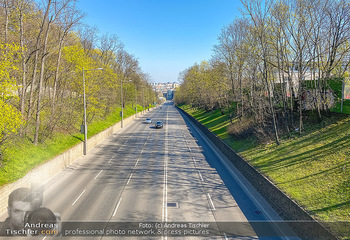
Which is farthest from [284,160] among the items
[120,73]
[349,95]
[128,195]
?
[120,73]

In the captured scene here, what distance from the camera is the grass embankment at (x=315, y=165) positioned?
1172cm

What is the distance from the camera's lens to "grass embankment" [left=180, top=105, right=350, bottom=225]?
38.5 ft

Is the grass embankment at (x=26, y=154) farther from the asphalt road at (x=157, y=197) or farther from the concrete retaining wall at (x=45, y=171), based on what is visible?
the asphalt road at (x=157, y=197)

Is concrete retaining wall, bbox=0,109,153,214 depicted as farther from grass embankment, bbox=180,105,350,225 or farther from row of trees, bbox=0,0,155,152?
grass embankment, bbox=180,105,350,225

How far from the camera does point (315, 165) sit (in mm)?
15492

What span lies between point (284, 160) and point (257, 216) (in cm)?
676

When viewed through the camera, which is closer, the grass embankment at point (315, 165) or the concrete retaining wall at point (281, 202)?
the concrete retaining wall at point (281, 202)

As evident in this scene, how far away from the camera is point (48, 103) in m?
26.7

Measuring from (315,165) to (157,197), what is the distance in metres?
9.94

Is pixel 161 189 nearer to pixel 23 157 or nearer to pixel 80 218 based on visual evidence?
pixel 80 218

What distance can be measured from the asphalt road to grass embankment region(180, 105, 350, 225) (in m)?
1.85

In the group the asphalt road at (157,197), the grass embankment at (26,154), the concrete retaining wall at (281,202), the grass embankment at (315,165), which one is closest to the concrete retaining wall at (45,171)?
the grass embankment at (26,154)

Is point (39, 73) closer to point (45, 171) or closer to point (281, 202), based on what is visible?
point (45, 171)

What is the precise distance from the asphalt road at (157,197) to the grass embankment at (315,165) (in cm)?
185
